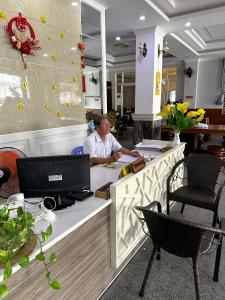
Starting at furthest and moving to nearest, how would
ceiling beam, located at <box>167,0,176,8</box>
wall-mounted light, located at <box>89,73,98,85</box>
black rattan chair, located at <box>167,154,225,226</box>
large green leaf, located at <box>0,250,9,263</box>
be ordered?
wall-mounted light, located at <box>89,73,98,85</box> → ceiling beam, located at <box>167,0,176,8</box> → black rattan chair, located at <box>167,154,225,226</box> → large green leaf, located at <box>0,250,9,263</box>

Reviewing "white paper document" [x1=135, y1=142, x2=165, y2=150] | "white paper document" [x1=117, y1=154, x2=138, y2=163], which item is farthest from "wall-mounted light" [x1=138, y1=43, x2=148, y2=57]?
"white paper document" [x1=117, y1=154, x2=138, y2=163]

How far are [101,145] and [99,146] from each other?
3 cm

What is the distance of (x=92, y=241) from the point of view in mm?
1325

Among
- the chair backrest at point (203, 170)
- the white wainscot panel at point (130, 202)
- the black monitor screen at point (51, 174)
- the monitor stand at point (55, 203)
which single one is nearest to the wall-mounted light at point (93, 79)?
the white wainscot panel at point (130, 202)

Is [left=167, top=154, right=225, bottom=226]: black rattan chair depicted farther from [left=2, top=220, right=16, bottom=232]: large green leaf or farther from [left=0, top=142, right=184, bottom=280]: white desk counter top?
[left=2, top=220, right=16, bottom=232]: large green leaf

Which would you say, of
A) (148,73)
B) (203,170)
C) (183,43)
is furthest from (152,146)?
(183,43)

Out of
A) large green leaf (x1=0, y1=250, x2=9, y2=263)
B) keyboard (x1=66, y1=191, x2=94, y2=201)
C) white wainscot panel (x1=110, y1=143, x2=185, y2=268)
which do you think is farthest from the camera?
white wainscot panel (x1=110, y1=143, x2=185, y2=268)

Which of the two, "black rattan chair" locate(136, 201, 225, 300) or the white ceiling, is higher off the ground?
the white ceiling

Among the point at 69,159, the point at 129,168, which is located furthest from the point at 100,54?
the point at 69,159

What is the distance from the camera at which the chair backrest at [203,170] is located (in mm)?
2260

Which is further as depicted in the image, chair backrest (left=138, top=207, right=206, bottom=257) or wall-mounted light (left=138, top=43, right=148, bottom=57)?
wall-mounted light (left=138, top=43, right=148, bottom=57)

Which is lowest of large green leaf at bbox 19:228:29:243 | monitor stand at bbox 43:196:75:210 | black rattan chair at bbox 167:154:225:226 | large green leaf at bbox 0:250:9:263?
black rattan chair at bbox 167:154:225:226

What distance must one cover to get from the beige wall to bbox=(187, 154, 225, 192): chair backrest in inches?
69.1

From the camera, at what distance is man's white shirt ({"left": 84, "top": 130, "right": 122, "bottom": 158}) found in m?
2.31
